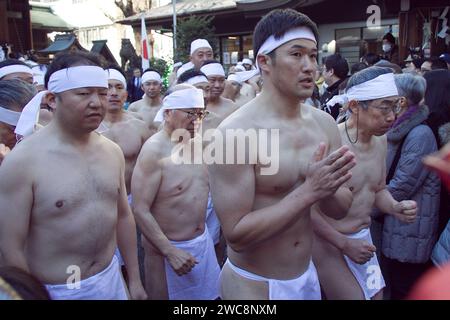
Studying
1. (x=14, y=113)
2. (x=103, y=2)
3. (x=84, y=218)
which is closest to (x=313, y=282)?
(x=84, y=218)

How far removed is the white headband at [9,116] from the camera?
3.27 meters

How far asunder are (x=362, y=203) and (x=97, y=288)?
2.02 meters

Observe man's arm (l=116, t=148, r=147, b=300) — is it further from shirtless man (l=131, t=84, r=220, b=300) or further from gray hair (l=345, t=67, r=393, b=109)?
gray hair (l=345, t=67, r=393, b=109)

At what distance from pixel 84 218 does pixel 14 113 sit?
1090mm

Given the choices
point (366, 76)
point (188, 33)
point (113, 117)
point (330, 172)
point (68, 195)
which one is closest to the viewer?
point (330, 172)

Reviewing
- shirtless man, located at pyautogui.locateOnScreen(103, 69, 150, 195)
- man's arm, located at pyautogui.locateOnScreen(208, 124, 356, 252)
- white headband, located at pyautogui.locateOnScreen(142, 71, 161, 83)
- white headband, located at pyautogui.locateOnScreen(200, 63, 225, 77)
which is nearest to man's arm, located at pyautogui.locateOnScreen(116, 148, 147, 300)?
man's arm, located at pyautogui.locateOnScreen(208, 124, 356, 252)

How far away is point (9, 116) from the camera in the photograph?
328 cm

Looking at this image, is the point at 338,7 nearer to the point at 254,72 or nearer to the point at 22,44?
the point at 254,72

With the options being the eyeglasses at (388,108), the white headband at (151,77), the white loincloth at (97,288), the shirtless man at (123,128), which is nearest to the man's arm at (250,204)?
the white loincloth at (97,288)

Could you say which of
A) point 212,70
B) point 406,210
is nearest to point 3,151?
point 406,210

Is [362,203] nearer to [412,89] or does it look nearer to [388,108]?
[388,108]

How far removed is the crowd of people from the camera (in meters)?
2.53

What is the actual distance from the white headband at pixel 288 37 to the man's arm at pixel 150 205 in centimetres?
151

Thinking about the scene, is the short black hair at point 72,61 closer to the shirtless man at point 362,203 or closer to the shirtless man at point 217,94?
the shirtless man at point 362,203
